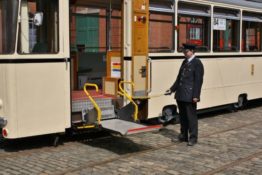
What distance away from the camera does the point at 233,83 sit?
11.0m

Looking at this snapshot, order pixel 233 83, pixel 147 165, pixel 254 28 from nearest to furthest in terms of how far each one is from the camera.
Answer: pixel 147 165, pixel 233 83, pixel 254 28

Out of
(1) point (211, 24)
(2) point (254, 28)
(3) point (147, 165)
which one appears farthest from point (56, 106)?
(2) point (254, 28)

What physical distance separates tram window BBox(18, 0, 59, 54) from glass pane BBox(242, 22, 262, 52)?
586 cm

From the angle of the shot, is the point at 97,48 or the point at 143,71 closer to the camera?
the point at 143,71

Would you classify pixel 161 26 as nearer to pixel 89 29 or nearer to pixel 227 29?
pixel 89 29

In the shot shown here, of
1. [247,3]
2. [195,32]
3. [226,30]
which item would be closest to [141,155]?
[195,32]

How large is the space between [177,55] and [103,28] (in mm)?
1676

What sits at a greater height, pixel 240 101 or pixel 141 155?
pixel 240 101

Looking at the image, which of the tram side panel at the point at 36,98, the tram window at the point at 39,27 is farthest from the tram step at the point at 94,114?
the tram window at the point at 39,27

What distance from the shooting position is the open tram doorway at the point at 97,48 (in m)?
8.24

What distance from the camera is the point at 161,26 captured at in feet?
29.6

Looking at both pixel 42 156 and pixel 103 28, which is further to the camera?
pixel 103 28

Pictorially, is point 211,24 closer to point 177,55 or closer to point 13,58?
point 177,55

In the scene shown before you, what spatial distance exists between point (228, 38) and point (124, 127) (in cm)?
487
